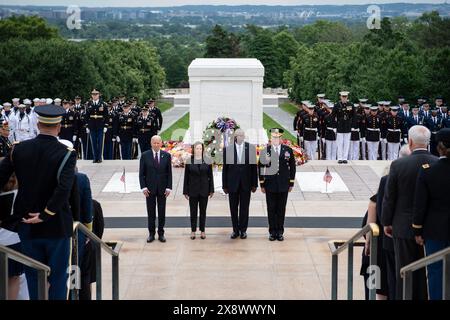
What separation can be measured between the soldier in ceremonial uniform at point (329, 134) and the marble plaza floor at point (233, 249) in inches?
134

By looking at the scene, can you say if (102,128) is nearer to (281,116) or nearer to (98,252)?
(98,252)

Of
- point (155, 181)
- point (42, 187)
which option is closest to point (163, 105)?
point (155, 181)

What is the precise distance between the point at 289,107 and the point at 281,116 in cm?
970

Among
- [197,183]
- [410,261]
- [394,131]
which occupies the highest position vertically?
[410,261]

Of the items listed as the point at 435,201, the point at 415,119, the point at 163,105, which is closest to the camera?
the point at 435,201

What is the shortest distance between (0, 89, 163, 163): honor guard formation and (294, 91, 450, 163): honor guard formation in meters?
3.49

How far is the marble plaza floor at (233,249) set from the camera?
30.8 ft

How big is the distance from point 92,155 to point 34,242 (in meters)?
14.0

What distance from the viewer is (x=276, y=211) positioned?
38.6 feet

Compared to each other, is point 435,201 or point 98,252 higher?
point 435,201

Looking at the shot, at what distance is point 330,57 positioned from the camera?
55.8 meters

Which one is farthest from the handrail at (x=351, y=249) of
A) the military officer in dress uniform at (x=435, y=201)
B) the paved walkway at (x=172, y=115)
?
the paved walkway at (x=172, y=115)

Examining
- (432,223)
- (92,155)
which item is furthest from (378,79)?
(432,223)
